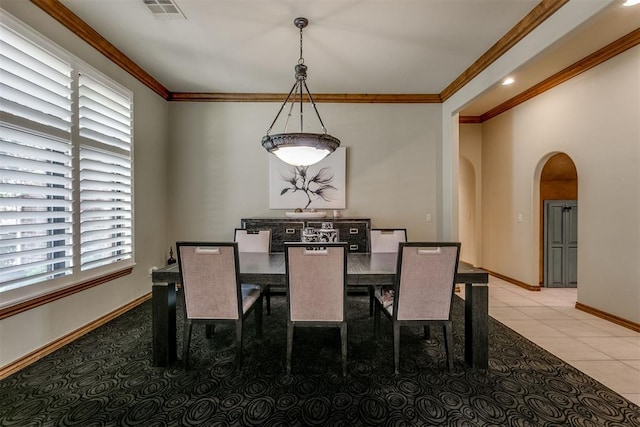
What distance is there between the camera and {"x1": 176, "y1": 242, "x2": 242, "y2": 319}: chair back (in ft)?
6.97

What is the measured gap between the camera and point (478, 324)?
7.36 ft

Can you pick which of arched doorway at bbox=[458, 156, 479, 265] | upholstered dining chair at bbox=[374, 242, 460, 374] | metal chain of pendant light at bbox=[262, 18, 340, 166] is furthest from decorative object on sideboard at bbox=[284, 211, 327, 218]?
arched doorway at bbox=[458, 156, 479, 265]

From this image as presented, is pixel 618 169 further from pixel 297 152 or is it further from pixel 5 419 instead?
pixel 5 419

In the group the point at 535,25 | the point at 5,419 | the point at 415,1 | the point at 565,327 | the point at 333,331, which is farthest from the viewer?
the point at 565,327

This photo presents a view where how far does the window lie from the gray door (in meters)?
5.88

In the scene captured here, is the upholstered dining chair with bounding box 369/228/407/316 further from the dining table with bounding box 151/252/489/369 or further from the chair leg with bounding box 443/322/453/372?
the chair leg with bounding box 443/322/453/372

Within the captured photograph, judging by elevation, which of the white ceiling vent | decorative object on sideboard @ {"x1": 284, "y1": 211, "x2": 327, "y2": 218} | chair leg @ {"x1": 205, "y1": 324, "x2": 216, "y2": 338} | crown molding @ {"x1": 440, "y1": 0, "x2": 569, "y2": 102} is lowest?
chair leg @ {"x1": 205, "y1": 324, "x2": 216, "y2": 338}

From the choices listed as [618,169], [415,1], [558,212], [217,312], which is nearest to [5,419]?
[217,312]

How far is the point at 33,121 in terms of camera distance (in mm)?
2350

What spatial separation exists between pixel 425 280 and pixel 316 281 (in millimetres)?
778

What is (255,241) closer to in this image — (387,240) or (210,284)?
(210,284)

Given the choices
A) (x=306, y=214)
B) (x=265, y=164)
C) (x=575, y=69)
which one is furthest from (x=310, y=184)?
(x=575, y=69)

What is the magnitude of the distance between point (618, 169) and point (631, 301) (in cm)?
138

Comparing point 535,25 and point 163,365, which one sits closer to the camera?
point 163,365
